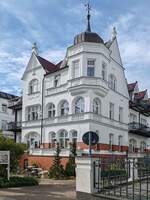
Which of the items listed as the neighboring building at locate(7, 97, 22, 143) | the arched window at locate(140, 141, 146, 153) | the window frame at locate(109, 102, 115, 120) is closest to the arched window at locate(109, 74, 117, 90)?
the window frame at locate(109, 102, 115, 120)

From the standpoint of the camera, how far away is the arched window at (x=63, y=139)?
1448 inches

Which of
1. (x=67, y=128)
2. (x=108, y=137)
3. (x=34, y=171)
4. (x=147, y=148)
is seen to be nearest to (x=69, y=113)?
(x=67, y=128)

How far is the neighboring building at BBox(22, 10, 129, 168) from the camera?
3484 cm

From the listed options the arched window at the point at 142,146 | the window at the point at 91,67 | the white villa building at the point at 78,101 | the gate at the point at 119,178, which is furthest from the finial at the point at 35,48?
the gate at the point at 119,178

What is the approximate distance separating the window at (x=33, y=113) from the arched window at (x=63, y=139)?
4.60 m

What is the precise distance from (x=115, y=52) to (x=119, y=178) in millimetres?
28119

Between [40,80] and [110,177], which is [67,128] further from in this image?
[110,177]

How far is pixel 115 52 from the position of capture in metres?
40.7

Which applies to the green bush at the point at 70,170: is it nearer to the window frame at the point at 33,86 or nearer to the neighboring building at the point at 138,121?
the window frame at the point at 33,86

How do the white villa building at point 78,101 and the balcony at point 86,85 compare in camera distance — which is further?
the white villa building at point 78,101

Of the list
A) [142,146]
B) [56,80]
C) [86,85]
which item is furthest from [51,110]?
[142,146]

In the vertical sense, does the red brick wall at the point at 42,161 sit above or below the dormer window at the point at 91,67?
below

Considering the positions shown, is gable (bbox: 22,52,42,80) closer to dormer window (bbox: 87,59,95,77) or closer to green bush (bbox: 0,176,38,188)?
dormer window (bbox: 87,59,95,77)

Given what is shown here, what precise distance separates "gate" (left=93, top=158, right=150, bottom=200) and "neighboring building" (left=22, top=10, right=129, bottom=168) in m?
19.8
